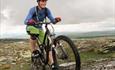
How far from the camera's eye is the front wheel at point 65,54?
12577 millimetres

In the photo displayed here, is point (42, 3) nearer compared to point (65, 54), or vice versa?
point (65, 54)

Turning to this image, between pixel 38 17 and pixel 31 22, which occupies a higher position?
pixel 38 17

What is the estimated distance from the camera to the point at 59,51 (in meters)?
13.2

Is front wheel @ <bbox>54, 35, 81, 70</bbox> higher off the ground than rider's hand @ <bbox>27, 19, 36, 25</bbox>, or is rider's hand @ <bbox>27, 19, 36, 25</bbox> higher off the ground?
rider's hand @ <bbox>27, 19, 36, 25</bbox>

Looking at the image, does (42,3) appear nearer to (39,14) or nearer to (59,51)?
(39,14)

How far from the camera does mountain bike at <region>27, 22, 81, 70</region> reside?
41.2ft

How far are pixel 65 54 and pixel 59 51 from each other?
24 centimetres

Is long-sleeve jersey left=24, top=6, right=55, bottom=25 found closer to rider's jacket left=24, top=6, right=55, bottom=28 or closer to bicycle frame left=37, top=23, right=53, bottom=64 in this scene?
rider's jacket left=24, top=6, right=55, bottom=28

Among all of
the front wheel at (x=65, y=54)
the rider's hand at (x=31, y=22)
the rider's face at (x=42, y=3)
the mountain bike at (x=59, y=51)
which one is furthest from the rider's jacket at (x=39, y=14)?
the front wheel at (x=65, y=54)

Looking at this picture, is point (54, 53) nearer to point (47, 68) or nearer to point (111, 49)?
point (47, 68)

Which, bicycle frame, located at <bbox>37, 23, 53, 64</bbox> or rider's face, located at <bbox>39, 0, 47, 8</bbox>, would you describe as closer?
bicycle frame, located at <bbox>37, 23, 53, 64</bbox>

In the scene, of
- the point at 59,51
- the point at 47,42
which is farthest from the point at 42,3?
the point at 59,51

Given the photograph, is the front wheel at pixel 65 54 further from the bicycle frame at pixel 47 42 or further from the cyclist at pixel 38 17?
the cyclist at pixel 38 17

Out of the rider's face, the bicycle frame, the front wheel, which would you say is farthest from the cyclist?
the front wheel
